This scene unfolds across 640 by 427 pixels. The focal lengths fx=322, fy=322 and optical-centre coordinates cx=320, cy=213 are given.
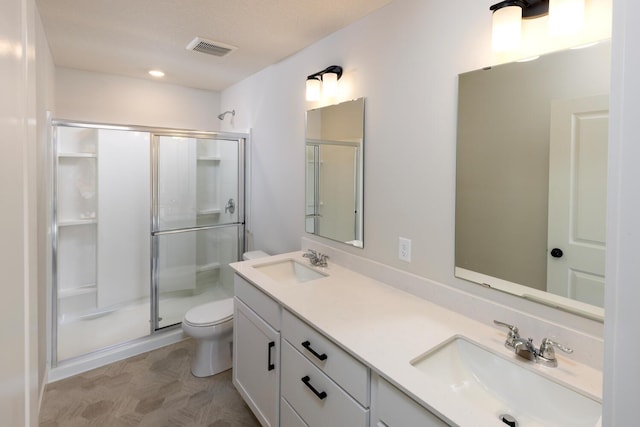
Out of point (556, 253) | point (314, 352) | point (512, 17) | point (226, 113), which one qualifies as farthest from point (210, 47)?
point (556, 253)

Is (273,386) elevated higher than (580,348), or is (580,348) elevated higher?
(580,348)

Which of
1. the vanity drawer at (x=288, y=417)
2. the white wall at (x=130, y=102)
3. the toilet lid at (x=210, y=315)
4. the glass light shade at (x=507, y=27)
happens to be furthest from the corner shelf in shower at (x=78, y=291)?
the glass light shade at (x=507, y=27)

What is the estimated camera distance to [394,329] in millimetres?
1264

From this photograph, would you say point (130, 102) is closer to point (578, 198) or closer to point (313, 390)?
point (313, 390)

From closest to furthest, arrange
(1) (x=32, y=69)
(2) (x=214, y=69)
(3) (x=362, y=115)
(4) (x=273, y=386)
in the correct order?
(1) (x=32, y=69) < (4) (x=273, y=386) < (3) (x=362, y=115) < (2) (x=214, y=69)

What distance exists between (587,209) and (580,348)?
464mm

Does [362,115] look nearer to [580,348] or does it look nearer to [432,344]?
[432,344]

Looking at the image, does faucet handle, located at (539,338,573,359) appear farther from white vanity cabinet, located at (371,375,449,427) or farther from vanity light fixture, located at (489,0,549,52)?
vanity light fixture, located at (489,0,549,52)

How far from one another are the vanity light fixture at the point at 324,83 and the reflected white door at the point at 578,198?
1230mm

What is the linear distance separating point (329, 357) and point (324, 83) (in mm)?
1613

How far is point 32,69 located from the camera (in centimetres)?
81

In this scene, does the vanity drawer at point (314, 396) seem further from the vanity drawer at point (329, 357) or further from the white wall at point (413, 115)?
the white wall at point (413, 115)

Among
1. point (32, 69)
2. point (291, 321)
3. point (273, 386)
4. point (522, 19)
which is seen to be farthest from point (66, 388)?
point (522, 19)

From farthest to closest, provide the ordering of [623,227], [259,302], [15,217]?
[259,302] → [15,217] → [623,227]
